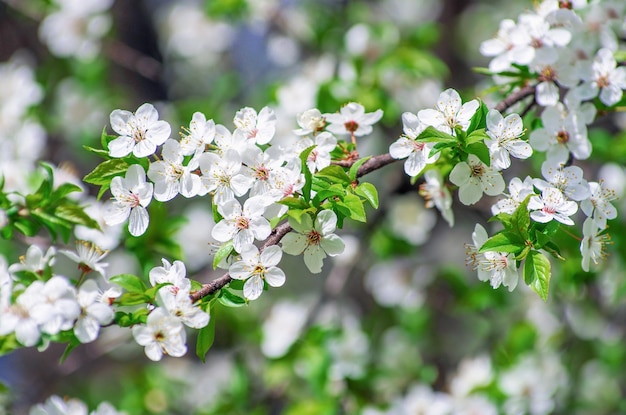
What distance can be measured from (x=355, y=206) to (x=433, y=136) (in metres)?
0.21

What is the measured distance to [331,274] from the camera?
2943 millimetres

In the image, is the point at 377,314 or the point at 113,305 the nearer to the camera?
the point at 113,305

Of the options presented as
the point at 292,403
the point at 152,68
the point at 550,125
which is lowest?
the point at 292,403

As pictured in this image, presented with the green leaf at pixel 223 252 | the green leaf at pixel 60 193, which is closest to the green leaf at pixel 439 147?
the green leaf at pixel 223 252

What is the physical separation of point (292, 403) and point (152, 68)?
1.84m

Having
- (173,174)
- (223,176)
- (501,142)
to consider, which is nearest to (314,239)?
(223,176)

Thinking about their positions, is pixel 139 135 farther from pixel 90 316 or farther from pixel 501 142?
pixel 501 142

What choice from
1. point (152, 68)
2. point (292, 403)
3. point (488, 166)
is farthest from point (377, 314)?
point (488, 166)

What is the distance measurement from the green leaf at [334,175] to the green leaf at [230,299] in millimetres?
295

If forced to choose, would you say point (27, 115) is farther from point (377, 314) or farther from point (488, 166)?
point (488, 166)

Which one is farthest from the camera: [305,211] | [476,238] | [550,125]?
[550,125]

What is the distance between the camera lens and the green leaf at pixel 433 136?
1.36 metres

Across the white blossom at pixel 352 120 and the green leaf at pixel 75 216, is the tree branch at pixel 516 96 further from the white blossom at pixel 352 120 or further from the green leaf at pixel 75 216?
the green leaf at pixel 75 216

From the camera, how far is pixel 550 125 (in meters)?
1.66
